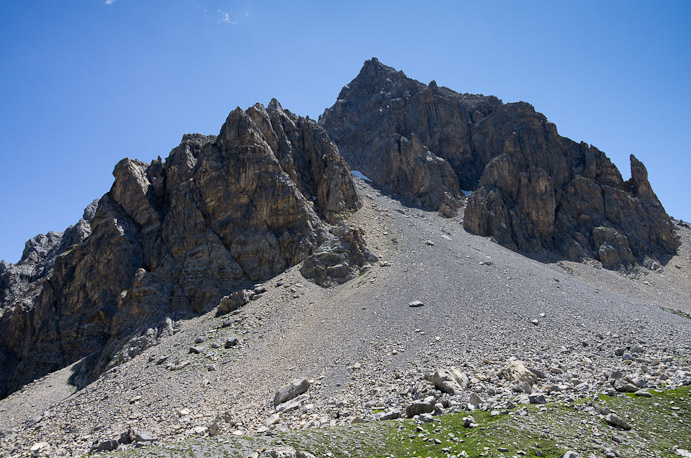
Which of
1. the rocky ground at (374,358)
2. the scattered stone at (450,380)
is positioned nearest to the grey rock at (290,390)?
the rocky ground at (374,358)

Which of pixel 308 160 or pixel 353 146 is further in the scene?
pixel 353 146

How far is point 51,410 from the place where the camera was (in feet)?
132

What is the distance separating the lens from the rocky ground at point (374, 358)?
81.0ft

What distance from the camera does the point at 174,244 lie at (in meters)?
63.9

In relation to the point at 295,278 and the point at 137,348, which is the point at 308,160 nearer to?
the point at 295,278

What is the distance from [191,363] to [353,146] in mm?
95029

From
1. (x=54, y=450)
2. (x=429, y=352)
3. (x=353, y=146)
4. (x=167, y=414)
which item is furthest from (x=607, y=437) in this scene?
(x=353, y=146)

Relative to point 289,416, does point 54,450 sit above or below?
below

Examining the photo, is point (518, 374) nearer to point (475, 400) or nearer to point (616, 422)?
point (475, 400)

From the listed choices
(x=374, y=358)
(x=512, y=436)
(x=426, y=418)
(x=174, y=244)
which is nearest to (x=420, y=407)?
(x=426, y=418)

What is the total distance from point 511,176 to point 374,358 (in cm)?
7425

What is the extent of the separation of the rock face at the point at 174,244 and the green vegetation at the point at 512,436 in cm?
3780

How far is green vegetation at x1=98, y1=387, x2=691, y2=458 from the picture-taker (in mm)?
16344

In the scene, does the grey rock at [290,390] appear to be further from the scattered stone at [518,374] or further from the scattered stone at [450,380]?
the scattered stone at [518,374]
